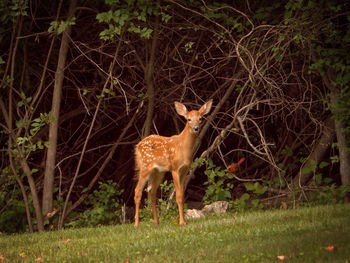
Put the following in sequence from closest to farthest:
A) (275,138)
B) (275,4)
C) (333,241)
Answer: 1. (333,241)
2. (275,4)
3. (275,138)

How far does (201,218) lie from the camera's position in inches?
354

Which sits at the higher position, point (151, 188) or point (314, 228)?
point (151, 188)

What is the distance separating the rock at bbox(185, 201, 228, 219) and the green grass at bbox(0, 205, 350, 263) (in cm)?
103

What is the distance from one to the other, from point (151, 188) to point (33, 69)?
3968mm

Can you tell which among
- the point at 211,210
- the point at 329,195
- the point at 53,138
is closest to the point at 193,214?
the point at 211,210

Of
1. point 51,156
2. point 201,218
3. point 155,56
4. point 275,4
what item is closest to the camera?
point 201,218

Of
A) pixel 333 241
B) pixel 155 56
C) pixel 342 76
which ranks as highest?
pixel 155 56

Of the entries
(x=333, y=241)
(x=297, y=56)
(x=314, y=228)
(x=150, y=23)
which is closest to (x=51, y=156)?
(x=150, y=23)

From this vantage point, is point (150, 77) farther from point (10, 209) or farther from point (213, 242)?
point (213, 242)

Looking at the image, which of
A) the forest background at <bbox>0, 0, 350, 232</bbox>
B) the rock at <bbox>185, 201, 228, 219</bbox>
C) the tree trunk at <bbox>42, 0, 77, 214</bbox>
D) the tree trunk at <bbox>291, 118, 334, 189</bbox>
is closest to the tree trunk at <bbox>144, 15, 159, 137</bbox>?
the forest background at <bbox>0, 0, 350, 232</bbox>

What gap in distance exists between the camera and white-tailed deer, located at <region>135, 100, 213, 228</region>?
337 inches

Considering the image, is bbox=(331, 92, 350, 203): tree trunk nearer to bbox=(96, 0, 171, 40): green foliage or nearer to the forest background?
the forest background

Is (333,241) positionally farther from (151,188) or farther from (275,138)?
(275,138)

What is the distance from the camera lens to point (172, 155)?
8.70m
